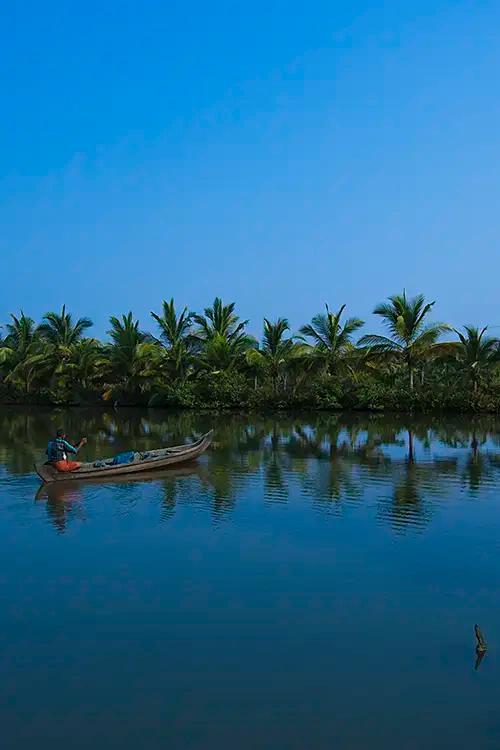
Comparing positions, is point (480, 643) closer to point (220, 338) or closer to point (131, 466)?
point (131, 466)

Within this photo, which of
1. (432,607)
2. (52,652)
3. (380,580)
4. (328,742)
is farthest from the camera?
(380,580)

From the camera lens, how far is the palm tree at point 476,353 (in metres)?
32.7

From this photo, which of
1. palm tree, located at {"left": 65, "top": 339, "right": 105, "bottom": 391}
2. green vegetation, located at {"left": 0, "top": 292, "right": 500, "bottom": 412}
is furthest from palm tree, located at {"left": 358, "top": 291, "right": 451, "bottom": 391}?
palm tree, located at {"left": 65, "top": 339, "right": 105, "bottom": 391}

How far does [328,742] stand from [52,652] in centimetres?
287

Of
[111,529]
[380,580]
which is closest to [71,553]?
[111,529]

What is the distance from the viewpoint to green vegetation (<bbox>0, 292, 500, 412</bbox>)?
112ft

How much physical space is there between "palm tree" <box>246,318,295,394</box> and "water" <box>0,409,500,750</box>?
2314cm

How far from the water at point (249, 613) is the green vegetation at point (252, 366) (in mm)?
19883

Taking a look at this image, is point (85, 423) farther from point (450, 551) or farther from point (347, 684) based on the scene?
point (347, 684)

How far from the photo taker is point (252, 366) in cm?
3978

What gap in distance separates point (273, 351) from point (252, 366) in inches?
69.0

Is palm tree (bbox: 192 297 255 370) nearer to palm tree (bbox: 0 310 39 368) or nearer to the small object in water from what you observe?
palm tree (bbox: 0 310 39 368)

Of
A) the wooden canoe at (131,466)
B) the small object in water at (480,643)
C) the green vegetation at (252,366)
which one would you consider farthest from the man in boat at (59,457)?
the green vegetation at (252,366)

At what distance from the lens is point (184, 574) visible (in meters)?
8.81
